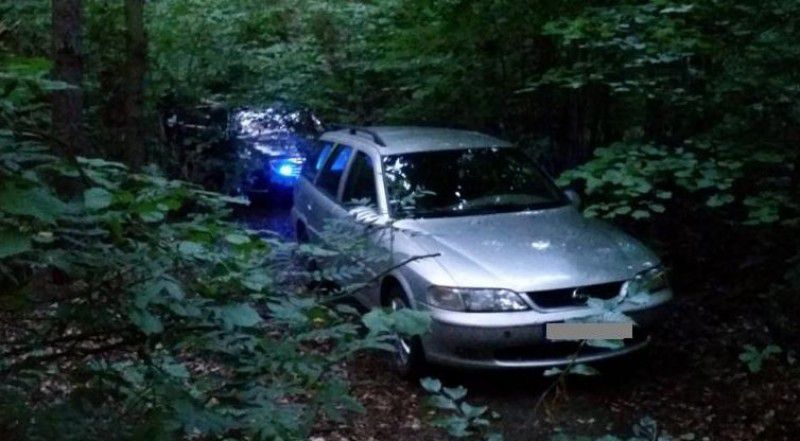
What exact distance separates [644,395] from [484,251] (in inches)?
56.0

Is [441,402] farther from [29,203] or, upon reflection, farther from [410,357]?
[410,357]

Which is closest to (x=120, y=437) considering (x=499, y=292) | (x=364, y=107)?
(x=499, y=292)

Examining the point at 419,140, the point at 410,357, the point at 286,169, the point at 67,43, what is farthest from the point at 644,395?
the point at 286,169

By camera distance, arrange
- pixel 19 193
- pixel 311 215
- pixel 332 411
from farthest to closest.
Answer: pixel 311 215, pixel 332 411, pixel 19 193

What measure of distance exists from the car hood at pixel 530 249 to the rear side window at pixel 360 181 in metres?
0.79

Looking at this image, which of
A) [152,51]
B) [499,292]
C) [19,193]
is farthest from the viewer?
[152,51]

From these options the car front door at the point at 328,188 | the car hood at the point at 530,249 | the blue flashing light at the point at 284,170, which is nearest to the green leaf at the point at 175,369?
the car hood at the point at 530,249

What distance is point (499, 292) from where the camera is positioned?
6719 millimetres

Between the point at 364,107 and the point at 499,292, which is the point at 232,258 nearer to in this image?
the point at 499,292

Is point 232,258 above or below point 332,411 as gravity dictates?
above

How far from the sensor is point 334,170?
9.38 metres

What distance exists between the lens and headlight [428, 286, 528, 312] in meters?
6.70

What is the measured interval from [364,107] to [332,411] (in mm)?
10484

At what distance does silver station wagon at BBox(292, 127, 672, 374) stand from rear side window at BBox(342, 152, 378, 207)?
0.05 ft
